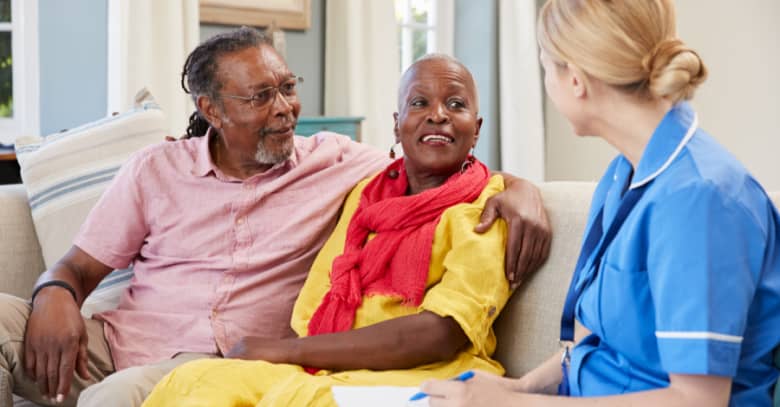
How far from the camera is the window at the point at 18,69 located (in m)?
3.56

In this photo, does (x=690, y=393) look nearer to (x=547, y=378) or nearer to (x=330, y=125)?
(x=547, y=378)

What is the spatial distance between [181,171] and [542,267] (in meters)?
0.90

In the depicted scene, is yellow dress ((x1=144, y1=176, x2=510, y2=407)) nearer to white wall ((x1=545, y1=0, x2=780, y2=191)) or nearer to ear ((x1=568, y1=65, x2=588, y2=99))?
ear ((x1=568, y1=65, x2=588, y2=99))

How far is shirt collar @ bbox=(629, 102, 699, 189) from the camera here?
118 centimetres

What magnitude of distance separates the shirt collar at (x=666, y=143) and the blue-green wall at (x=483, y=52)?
4151 millimetres

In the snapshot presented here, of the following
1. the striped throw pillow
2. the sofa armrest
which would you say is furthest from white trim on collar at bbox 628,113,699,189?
the sofa armrest

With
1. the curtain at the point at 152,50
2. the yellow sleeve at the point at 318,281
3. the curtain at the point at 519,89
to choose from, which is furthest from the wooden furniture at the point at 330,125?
the yellow sleeve at the point at 318,281

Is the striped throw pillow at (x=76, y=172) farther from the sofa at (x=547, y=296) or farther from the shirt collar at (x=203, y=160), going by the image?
the sofa at (x=547, y=296)

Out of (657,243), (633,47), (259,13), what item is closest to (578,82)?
(633,47)

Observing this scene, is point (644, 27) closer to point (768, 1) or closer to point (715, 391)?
point (715, 391)

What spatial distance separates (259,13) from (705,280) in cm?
340

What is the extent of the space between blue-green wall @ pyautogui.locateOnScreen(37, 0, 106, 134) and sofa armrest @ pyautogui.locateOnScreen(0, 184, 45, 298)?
1232 mm

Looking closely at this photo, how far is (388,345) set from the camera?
1.71 meters

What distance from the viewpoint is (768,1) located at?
5.93m
